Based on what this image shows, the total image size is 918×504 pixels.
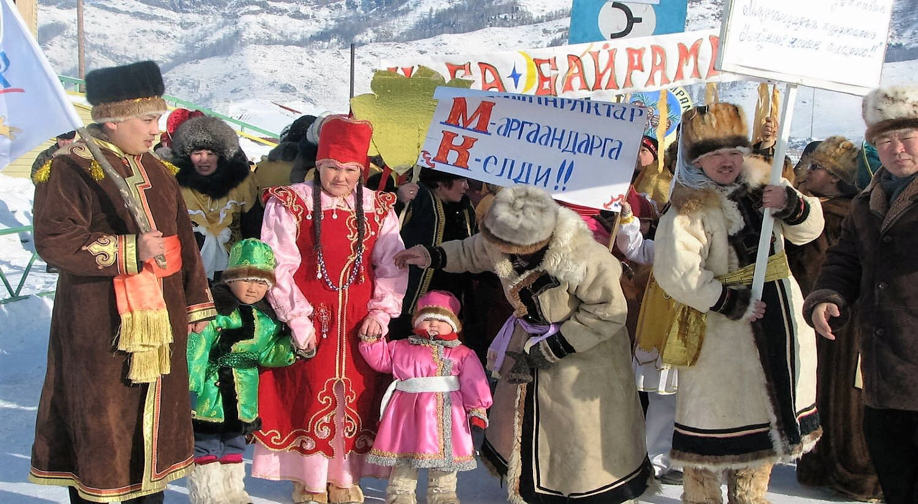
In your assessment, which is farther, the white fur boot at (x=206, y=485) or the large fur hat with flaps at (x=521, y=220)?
the white fur boot at (x=206, y=485)

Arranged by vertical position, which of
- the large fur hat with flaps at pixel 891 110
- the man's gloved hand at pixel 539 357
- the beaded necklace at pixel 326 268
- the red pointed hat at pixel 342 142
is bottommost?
the man's gloved hand at pixel 539 357

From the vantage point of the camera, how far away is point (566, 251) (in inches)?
129

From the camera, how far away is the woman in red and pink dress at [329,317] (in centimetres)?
357

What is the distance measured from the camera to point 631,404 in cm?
346

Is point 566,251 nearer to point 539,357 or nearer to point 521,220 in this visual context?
point 521,220

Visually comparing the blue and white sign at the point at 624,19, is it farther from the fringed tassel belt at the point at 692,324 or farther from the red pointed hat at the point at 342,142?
the fringed tassel belt at the point at 692,324

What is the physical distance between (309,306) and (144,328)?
847mm

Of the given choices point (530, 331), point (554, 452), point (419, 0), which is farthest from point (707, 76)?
point (419, 0)

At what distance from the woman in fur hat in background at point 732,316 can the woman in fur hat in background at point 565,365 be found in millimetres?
227

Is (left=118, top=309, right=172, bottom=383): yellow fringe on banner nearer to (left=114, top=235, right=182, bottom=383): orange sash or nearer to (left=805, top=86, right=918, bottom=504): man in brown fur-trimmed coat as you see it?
(left=114, top=235, right=182, bottom=383): orange sash

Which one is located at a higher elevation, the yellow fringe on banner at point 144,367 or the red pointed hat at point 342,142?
the red pointed hat at point 342,142

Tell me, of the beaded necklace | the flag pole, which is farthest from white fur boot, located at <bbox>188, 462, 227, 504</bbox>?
the flag pole

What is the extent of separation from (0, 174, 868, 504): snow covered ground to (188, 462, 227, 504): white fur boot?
0.36 meters

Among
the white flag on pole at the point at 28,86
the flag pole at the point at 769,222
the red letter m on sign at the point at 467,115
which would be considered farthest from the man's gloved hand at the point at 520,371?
the white flag on pole at the point at 28,86
